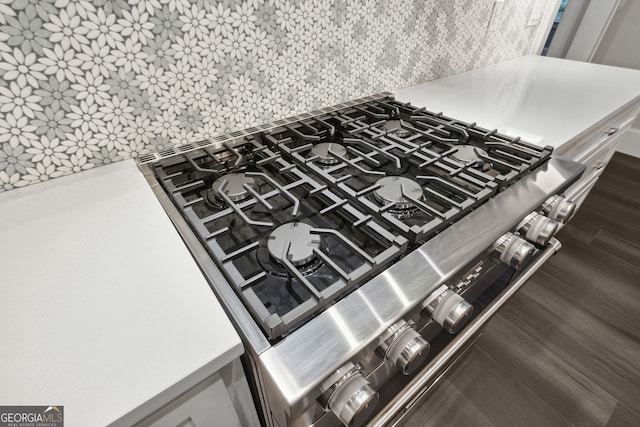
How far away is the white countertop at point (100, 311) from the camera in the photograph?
351 millimetres

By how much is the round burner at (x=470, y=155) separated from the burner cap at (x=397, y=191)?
0.20m

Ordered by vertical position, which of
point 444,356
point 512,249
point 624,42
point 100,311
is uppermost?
point 624,42

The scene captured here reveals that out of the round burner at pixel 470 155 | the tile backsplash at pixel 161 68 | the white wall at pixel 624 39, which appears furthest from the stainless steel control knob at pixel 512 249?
the white wall at pixel 624 39

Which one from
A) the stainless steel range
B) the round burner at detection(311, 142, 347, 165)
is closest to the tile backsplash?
the stainless steel range

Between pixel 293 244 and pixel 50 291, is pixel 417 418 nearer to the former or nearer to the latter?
pixel 293 244

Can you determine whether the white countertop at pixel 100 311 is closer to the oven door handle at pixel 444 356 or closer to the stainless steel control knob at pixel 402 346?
the stainless steel control knob at pixel 402 346

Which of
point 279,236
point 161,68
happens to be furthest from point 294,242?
point 161,68

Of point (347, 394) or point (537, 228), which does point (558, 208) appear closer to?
point (537, 228)

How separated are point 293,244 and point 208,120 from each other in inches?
19.7

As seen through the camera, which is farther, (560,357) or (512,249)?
(560,357)

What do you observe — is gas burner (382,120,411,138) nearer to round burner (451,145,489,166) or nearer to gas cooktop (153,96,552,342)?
gas cooktop (153,96,552,342)

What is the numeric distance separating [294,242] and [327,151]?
0.36 m

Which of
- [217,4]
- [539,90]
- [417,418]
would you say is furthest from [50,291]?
[539,90]

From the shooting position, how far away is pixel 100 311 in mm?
428
